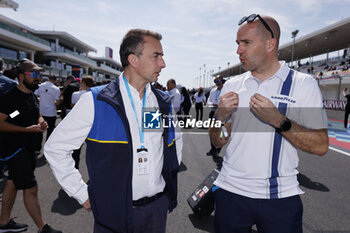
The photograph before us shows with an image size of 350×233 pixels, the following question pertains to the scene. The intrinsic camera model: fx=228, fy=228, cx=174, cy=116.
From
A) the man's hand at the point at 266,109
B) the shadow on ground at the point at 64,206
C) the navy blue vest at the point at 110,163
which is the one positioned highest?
the man's hand at the point at 266,109

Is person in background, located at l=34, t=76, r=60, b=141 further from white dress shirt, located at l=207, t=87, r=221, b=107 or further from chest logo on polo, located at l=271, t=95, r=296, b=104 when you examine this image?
chest logo on polo, located at l=271, t=95, r=296, b=104

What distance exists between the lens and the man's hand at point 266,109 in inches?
54.6

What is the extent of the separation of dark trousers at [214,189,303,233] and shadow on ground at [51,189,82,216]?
2.49m

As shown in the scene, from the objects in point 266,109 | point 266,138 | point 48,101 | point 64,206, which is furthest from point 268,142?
point 48,101

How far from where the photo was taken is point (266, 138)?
161cm

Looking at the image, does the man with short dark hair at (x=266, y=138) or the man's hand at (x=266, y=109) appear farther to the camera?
the man with short dark hair at (x=266, y=138)

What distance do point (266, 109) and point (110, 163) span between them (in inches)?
40.8

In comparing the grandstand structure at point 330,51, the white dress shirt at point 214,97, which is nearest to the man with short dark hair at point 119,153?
the white dress shirt at point 214,97

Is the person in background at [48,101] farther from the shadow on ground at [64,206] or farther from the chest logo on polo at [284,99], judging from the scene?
the chest logo on polo at [284,99]

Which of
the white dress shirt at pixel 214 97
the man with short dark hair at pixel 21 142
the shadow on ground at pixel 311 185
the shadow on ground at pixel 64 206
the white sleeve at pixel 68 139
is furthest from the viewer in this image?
the white dress shirt at pixel 214 97

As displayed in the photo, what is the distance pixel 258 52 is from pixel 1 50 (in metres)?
43.1

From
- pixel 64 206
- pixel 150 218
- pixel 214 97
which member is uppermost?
pixel 214 97

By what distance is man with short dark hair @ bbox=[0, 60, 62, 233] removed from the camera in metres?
2.61

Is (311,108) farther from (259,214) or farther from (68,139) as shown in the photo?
(68,139)
